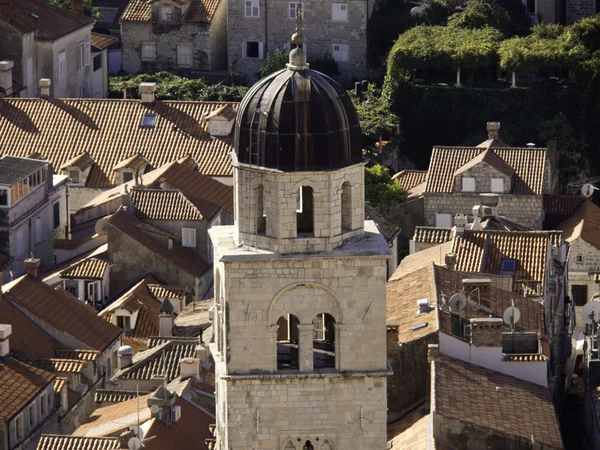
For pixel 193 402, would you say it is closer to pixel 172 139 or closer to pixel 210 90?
pixel 172 139

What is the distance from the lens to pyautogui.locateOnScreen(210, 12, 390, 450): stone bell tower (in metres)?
45.5

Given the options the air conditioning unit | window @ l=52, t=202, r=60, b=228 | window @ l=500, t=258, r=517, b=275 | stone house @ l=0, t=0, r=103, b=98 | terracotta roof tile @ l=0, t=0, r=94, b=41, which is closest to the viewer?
the air conditioning unit

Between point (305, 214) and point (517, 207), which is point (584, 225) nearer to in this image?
point (517, 207)

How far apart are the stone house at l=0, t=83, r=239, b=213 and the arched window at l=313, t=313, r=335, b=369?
149ft

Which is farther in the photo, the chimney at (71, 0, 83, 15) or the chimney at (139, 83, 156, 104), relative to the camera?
the chimney at (71, 0, 83, 15)

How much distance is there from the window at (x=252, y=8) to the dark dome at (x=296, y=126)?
67.2 m

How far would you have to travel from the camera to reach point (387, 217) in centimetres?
8862

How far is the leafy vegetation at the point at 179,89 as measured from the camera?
107562mm

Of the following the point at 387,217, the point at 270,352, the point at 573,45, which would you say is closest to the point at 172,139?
the point at 387,217

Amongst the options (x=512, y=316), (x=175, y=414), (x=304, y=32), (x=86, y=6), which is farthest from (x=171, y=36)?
(x=175, y=414)

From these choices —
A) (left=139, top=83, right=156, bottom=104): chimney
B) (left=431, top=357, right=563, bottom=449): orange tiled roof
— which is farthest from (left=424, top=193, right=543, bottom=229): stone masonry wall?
(left=431, top=357, right=563, bottom=449): orange tiled roof

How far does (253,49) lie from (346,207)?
223ft

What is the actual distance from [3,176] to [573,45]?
28277 mm

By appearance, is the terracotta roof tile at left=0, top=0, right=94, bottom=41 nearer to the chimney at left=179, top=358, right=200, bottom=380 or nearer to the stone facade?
the stone facade
